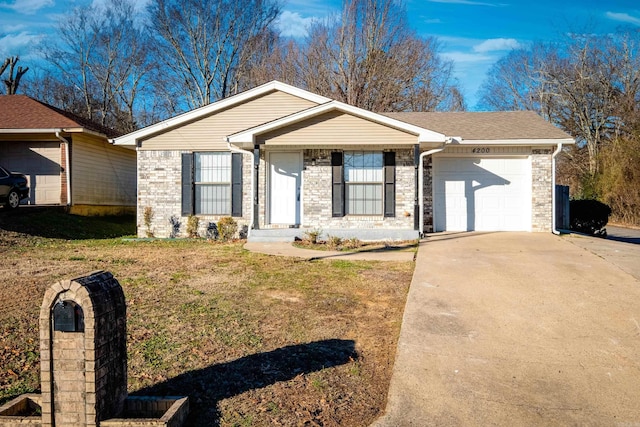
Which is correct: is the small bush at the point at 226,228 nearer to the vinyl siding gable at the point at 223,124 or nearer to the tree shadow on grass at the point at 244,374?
the vinyl siding gable at the point at 223,124

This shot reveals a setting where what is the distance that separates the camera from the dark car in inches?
556

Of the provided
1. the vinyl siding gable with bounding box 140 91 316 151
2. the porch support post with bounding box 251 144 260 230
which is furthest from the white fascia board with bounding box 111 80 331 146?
the porch support post with bounding box 251 144 260 230

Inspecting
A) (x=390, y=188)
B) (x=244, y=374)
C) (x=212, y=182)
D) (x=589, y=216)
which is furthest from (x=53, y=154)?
→ (x=589, y=216)

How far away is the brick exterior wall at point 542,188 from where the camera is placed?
43.8ft

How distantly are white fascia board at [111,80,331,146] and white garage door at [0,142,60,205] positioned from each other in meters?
4.94

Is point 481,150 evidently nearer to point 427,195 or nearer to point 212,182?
point 427,195

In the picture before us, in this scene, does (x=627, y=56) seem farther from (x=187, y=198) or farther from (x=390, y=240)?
(x=187, y=198)

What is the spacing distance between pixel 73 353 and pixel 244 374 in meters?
1.45

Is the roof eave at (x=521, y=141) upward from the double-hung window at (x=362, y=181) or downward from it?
upward

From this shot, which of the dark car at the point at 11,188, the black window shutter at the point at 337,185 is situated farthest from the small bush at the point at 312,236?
the dark car at the point at 11,188

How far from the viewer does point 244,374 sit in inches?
156

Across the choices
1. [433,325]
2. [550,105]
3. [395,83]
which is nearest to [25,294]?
[433,325]

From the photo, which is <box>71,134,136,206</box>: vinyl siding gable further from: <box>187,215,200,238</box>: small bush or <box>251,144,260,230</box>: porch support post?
<box>251,144,260,230</box>: porch support post

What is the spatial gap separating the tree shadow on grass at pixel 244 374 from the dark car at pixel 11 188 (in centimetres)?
1326
